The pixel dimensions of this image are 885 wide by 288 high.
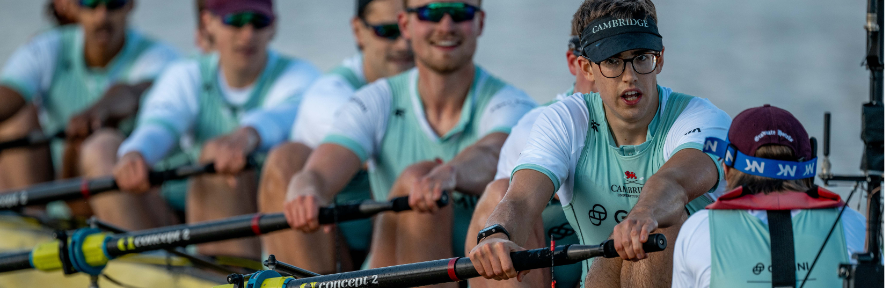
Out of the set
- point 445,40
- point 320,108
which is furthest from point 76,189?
point 445,40

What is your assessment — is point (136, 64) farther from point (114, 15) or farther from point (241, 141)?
point (241, 141)

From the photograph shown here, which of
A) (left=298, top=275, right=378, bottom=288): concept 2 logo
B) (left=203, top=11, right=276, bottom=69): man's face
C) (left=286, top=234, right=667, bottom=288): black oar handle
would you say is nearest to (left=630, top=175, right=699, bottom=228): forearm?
(left=286, top=234, right=667, bottom=288): black oar handle

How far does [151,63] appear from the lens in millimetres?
5715

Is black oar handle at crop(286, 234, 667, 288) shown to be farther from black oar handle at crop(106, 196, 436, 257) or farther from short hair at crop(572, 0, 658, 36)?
black oar handle at crop(106, 196, 436, 257)

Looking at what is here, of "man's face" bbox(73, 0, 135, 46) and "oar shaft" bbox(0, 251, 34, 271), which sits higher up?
"man's face" bbox(73, 0, 135, 46)

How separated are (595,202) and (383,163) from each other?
1260 millimetres

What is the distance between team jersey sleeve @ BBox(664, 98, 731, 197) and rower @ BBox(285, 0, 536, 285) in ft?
2.72

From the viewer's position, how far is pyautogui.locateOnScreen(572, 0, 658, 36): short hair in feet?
6.94

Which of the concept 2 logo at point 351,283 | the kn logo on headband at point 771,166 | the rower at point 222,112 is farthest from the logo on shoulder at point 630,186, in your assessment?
the rower at point 222,112

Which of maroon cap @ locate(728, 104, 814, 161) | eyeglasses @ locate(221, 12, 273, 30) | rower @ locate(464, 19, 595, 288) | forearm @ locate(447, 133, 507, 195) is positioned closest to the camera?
maroon cap @ locate(728, 104, 814, 161)

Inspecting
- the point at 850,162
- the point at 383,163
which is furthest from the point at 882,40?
the point at 850,162

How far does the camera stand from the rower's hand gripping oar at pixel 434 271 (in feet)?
6.34

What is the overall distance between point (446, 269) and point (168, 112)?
2.85m

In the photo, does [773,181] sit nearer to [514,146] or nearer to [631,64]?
[631,64]
